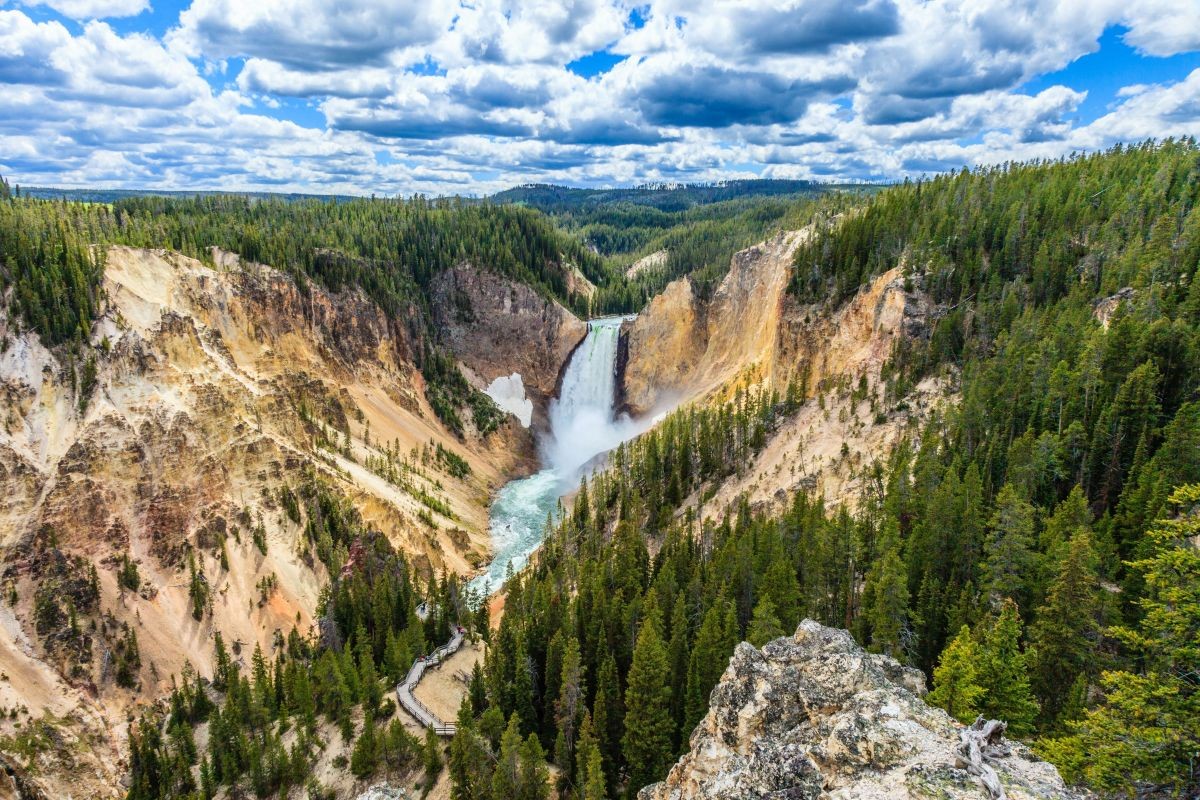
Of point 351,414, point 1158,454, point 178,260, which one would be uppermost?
point 178,260

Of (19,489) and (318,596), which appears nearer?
(19,489)

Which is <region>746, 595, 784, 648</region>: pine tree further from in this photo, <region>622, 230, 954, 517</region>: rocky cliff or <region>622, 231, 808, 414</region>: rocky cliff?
<region>622, 231, 808, 414</region>: rocky cliff

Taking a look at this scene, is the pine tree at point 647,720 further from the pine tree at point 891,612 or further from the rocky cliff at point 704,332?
the rocky cliff at point 704,332

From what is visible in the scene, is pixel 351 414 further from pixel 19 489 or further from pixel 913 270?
pixel 913 270

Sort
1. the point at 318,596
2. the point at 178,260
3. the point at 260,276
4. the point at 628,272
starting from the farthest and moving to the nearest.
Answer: the point at 628,272, the point at 260,276, the point at 178,260, the point at 318,596

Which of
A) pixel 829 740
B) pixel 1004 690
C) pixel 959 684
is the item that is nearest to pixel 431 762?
pixel 959 684

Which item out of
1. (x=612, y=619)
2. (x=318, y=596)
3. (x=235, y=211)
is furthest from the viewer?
(x=235, y=211)

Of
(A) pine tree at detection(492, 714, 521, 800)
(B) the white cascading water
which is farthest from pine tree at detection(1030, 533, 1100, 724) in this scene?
(B) the white cascading water

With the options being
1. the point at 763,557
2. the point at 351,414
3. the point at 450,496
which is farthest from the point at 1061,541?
the point at 351,414
